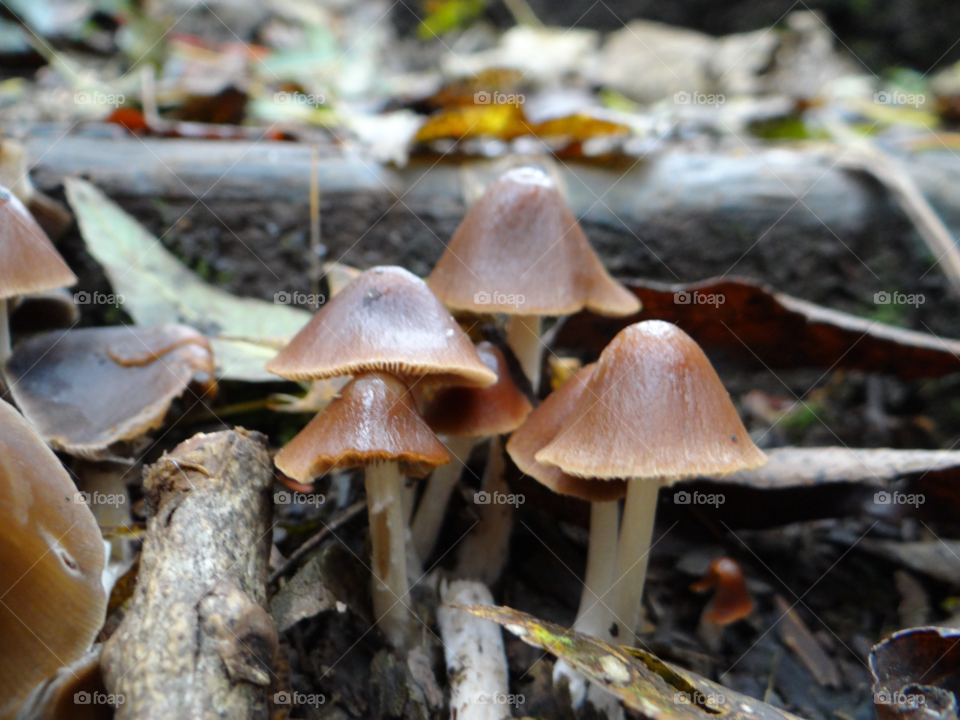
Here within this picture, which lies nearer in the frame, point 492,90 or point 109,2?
point 492,90

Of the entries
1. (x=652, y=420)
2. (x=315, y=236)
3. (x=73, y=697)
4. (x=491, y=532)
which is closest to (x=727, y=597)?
(x=491, y=532)

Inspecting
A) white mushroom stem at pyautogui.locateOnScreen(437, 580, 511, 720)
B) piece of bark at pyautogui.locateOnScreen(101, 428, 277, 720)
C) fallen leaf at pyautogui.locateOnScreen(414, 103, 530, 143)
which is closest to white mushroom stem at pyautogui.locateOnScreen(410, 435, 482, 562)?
white mushroom stem at pyautogui.locateOnScreen(437, 580, 511, 720)

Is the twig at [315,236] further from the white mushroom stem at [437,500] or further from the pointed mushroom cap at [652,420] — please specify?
the pointed mushroom cap at [652,420]

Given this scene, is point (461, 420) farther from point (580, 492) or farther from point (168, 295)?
point (168, 295)

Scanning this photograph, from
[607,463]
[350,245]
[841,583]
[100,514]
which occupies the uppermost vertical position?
[607,463]

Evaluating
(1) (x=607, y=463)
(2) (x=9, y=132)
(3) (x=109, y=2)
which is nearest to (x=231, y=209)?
(2) (x=9, y=132)

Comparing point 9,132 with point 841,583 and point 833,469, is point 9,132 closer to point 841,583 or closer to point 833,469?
point 833,469
